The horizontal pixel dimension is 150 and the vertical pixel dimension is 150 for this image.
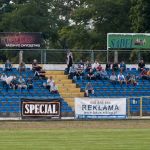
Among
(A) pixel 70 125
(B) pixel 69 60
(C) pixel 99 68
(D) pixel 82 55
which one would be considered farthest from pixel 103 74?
(A) pixel 70 125

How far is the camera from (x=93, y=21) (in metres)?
72.9

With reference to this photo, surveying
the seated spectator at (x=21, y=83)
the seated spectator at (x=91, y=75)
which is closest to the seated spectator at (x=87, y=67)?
the seated spectator at (x=91, y=75)

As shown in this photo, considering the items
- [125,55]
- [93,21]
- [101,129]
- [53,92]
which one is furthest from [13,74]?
[93,21]

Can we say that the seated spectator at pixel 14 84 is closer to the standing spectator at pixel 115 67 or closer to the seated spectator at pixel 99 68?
the seated spectator at pixel 99 68

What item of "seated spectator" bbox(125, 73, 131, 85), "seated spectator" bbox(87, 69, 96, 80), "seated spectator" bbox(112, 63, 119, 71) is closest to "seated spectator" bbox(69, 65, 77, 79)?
"seated spectator" bbox(87, 69, 96, 80)

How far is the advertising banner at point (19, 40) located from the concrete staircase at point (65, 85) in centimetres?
323

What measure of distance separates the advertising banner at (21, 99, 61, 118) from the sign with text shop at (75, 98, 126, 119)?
119cm

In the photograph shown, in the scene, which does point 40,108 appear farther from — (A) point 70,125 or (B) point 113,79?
(B) point 113,79

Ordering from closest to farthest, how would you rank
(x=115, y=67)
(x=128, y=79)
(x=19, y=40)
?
(x=128, y=79) → (x=115, y=67) → (x=19, y=40)

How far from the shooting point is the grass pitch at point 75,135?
20219 mm

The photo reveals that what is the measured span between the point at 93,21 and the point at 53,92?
32740mm

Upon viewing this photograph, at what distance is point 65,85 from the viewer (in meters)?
43.0

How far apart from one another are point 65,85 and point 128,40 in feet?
24.1

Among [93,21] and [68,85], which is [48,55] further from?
[93,21]
